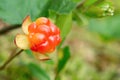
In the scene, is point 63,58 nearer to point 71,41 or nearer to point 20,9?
point 20,9

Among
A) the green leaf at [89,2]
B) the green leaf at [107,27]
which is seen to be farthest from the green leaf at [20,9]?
the green leaf at [107,27]

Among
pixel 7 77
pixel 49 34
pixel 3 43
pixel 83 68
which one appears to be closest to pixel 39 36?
pixel 49 34

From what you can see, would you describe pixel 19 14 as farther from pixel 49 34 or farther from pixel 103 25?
pixel 103 25

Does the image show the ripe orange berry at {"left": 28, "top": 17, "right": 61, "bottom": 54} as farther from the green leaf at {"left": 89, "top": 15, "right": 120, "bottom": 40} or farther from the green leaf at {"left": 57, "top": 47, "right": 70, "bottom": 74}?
the green leaf at {"left": 89, "top": 15, "right": 120, "bottom": 40}

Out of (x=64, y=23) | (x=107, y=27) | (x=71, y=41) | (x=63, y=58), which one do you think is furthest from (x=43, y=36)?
(x=71, y=41)

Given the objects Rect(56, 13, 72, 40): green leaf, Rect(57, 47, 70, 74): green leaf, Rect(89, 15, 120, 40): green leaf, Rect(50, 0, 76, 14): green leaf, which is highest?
Rect(50, 0, 76, 14): green leaf

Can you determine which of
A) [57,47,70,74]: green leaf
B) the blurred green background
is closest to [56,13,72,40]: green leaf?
the blurred green background

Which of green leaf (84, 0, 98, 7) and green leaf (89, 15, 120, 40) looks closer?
green leaf (84, 0, 98, 7)
